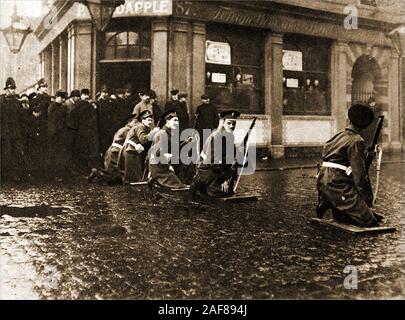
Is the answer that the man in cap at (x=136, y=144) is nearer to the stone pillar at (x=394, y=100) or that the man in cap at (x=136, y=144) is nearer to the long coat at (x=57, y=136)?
the long coat at (x=57, y=136)

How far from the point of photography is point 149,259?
194 inches

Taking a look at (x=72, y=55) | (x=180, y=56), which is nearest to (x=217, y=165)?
(x=180, y=56)

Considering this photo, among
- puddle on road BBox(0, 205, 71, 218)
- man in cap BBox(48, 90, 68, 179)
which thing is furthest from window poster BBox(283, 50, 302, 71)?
puddle on road BBox(0, 205, 71, 218)

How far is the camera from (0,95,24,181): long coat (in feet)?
38.5

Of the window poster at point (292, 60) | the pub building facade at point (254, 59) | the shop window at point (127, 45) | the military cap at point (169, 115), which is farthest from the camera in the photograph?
the window poster at point (292, 60)

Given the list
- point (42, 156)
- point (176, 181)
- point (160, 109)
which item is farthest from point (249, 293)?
point (160, 109)

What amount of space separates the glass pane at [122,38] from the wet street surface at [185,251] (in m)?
8.72

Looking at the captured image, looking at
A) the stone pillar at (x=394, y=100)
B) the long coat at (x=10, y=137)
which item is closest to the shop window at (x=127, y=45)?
the long coat at (x=10, y=137)

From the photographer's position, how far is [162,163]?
10250 millimetres

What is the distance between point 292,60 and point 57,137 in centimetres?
978

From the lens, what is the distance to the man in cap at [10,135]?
1174cm

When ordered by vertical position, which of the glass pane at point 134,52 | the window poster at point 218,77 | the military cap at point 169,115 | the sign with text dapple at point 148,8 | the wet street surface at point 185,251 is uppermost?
the sign with text dapple at point 148,8

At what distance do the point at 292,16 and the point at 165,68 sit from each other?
18.5 feet
